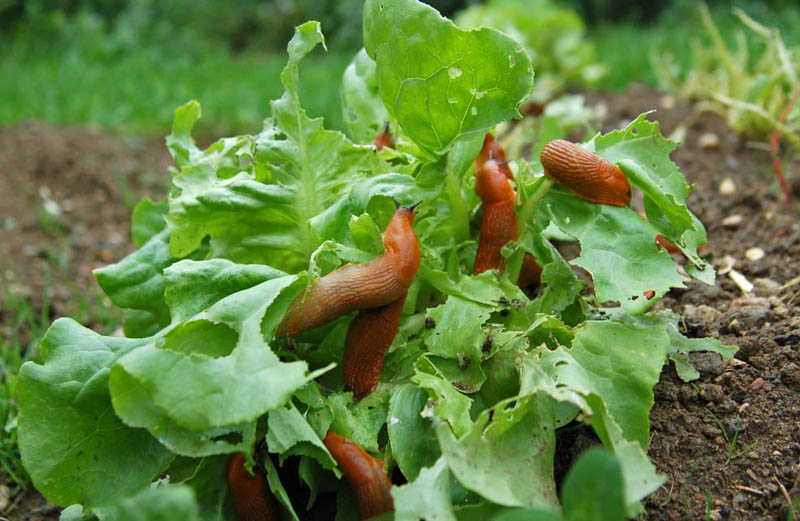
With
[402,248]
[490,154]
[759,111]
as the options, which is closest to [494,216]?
[490,154]

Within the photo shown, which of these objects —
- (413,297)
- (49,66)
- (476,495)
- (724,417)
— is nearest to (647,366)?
(724,417)

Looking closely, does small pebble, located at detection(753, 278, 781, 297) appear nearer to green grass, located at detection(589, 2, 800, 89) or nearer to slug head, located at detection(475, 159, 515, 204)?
slug head, located at detection(475, 159, 515, 204)

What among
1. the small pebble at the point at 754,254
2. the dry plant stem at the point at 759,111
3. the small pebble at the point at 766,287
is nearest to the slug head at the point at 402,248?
the small pebble at the point at 766,287

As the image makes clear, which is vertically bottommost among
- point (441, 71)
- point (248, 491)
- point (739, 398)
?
point (739, 398)

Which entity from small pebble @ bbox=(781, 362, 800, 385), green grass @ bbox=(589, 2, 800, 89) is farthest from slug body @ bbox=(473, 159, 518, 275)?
green grass @ bbox=(589, 2, 800, 89)

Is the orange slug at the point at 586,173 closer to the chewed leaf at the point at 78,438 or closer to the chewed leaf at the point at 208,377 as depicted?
the chewed leaf at the point at 208,377

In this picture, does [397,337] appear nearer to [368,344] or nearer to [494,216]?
[368,344]
